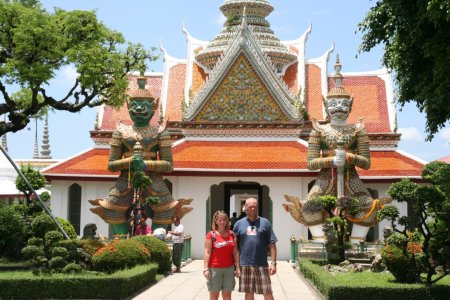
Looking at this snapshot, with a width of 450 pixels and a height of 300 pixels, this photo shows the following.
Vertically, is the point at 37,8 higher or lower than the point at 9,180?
higher

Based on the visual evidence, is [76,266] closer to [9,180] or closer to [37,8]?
[37,8]

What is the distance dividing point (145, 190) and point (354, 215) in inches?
194

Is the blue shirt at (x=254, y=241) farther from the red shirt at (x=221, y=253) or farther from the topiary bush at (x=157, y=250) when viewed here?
the topiary bush at (x=157, y=250)

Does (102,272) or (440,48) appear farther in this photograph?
(102,272)

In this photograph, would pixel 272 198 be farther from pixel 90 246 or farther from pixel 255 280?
pixel 255 280

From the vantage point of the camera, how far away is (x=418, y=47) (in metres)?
Result: 10.8

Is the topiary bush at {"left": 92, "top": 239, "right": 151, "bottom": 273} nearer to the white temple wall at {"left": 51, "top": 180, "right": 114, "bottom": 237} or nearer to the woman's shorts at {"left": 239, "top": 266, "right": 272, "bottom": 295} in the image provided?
the woman's shorts at {"left": 239, "top": 266, "right": 272, "bottom": 295}

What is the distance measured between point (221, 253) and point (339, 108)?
35.3ft

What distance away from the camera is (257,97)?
72.6ft

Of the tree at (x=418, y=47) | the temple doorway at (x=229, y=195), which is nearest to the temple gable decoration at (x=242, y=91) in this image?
the temple doorway at (x=229, y=195)

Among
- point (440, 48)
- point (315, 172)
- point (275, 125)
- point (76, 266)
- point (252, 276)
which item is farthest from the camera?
point (275, 125)

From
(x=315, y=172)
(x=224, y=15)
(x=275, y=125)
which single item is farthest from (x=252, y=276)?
(x=224, y=15)

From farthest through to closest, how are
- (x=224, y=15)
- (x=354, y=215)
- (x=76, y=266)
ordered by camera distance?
(x=224, y=15) < (x=354, y=215) < (x=76, y=266)

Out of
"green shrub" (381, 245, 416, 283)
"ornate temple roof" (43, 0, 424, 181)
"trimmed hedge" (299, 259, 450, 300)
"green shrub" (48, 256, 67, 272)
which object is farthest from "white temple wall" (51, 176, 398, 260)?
"trimmed hedge" (299, 259, 450, 300)
